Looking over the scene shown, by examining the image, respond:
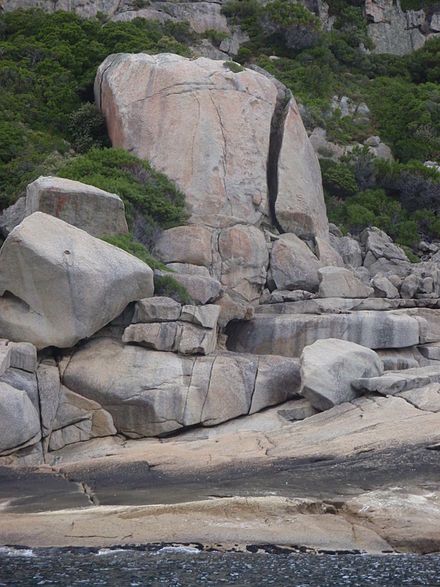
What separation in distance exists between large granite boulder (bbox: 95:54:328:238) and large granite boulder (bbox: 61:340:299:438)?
7752 millimetres

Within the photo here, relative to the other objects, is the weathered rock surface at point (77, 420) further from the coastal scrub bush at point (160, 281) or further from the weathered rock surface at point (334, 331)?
the weathered rock surface at point (334, 331)

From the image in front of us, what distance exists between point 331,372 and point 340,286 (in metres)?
6.04

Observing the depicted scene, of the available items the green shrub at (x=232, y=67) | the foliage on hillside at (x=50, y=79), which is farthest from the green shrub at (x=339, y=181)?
the foliage on hillside at (x=50, y=79)

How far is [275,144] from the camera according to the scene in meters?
29.1

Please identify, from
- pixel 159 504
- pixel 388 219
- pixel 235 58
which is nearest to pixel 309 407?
pixel 159 504

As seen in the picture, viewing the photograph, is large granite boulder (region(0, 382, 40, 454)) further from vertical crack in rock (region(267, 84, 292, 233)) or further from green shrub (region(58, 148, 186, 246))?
vertical crack in rock (region(267, 84, 292, 233))

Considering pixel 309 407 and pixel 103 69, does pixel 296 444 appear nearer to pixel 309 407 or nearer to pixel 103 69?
pixel 309 407

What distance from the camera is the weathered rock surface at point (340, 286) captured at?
79.8 ft

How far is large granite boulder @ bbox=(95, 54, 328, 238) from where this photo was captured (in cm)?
2712

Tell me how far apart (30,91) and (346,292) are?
18850 mm

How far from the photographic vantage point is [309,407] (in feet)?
63.1

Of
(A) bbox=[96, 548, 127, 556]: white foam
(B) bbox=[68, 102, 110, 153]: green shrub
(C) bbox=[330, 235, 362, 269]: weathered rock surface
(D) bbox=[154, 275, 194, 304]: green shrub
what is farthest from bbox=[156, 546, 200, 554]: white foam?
(B) bbox=[68, 102, 110, 153]: green shrub

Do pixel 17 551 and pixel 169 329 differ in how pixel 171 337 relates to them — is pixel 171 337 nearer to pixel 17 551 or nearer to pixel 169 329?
pixel 169 329

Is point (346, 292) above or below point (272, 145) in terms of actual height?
below
